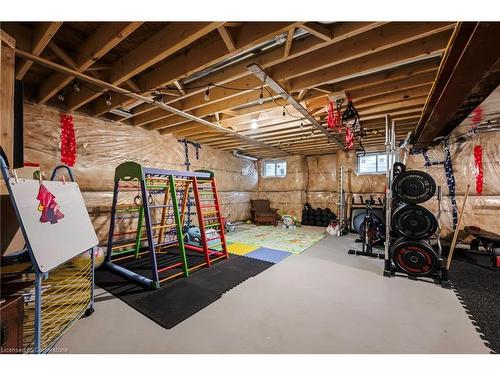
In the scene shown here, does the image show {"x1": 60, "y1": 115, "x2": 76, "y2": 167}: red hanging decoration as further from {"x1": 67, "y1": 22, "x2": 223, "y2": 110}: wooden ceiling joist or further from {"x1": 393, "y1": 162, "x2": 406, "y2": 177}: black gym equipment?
{"x1": 393, "y1": 162, "x2": 406, "y2": 177}: black gym equipment

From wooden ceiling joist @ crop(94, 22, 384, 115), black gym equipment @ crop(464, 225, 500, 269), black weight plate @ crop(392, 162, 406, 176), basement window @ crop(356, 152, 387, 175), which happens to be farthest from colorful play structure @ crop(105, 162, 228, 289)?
basement window @ crop(356, 152, 387, 175)

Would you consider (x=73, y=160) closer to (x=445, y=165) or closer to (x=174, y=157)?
(x=174, y=157)

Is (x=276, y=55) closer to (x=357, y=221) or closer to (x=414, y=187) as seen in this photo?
(x=414, y=187)

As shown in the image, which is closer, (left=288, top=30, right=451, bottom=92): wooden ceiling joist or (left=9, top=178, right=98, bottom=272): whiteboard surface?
(left=9, top=178, right=98, bottom=272): whiteboard surface

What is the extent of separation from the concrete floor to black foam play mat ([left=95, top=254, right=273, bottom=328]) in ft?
0.33

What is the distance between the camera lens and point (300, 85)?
3000 millimetres

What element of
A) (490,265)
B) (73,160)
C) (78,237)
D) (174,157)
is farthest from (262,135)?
(490,265)

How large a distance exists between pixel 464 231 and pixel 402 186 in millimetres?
3274

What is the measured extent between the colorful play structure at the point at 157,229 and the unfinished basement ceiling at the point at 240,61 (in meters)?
1.31

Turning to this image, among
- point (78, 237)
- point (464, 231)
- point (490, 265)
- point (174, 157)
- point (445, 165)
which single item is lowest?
point (490, 265)

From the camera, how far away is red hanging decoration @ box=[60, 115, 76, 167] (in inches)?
148

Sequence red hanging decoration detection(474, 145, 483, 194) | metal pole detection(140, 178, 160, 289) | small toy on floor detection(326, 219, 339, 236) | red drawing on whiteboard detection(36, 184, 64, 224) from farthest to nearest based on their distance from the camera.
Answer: small toy on floor detection(326, 219, 339, 236) < red hanging decoration detection(474, 145, 483, 194) < metal pole detection(140, 178, 160, 289) < red drawing on whiteboard detection(36, 184, 64, 224)

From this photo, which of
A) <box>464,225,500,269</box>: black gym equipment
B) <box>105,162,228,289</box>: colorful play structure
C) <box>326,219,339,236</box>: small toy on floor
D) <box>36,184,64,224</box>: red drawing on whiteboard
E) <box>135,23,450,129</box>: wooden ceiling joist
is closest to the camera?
<box>36,184,64,224</box>: red drawing on whiteboard

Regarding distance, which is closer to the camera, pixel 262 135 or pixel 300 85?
pixel 300 85
